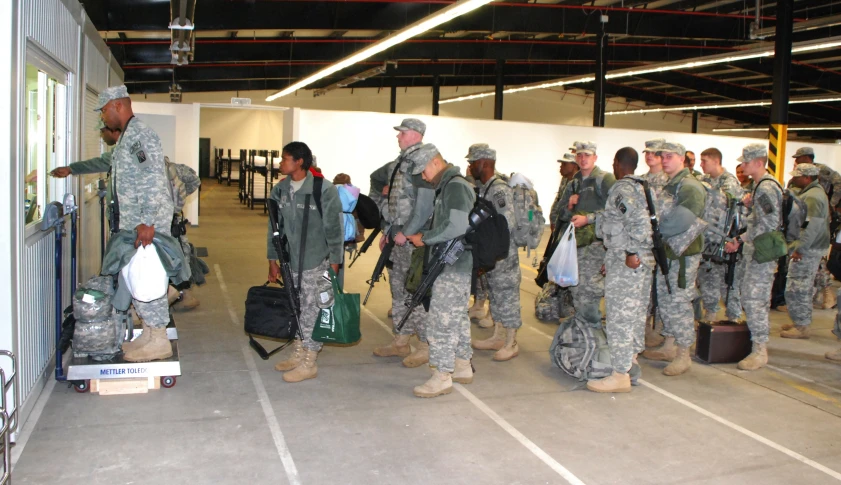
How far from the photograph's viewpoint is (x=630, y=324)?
4.88 meters

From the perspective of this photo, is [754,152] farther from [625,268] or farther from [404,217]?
[404,217]

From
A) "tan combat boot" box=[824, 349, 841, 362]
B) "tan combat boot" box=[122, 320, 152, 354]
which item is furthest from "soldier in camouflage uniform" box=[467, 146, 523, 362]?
"tan combat boot" box=[824, 349, 841, 362]

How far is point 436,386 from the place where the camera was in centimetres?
470

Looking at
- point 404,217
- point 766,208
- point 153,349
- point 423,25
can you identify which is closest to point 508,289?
point 404,217

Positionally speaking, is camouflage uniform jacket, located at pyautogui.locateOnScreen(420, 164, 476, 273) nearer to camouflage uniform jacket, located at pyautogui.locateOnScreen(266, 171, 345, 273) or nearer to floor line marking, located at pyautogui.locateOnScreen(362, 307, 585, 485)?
camouflage uniform jacket, located at pyautogui.locateOnScreen(266, 171, 345, 273)

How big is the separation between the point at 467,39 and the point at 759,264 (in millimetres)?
12839

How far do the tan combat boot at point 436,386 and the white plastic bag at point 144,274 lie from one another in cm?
178

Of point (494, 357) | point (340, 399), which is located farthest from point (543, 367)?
point (340, 399)

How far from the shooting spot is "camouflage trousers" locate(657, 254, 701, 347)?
5465mm

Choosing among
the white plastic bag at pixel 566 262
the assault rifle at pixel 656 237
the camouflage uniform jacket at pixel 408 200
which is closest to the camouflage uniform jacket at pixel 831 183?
the assault rifle at pixel 656 237

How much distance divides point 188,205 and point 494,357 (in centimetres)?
942

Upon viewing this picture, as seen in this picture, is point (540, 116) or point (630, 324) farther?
point (540, 116)

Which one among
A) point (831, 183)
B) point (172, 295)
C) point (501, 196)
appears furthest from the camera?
point (831, 183)

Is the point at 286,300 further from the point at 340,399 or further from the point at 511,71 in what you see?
the point at 511,71
